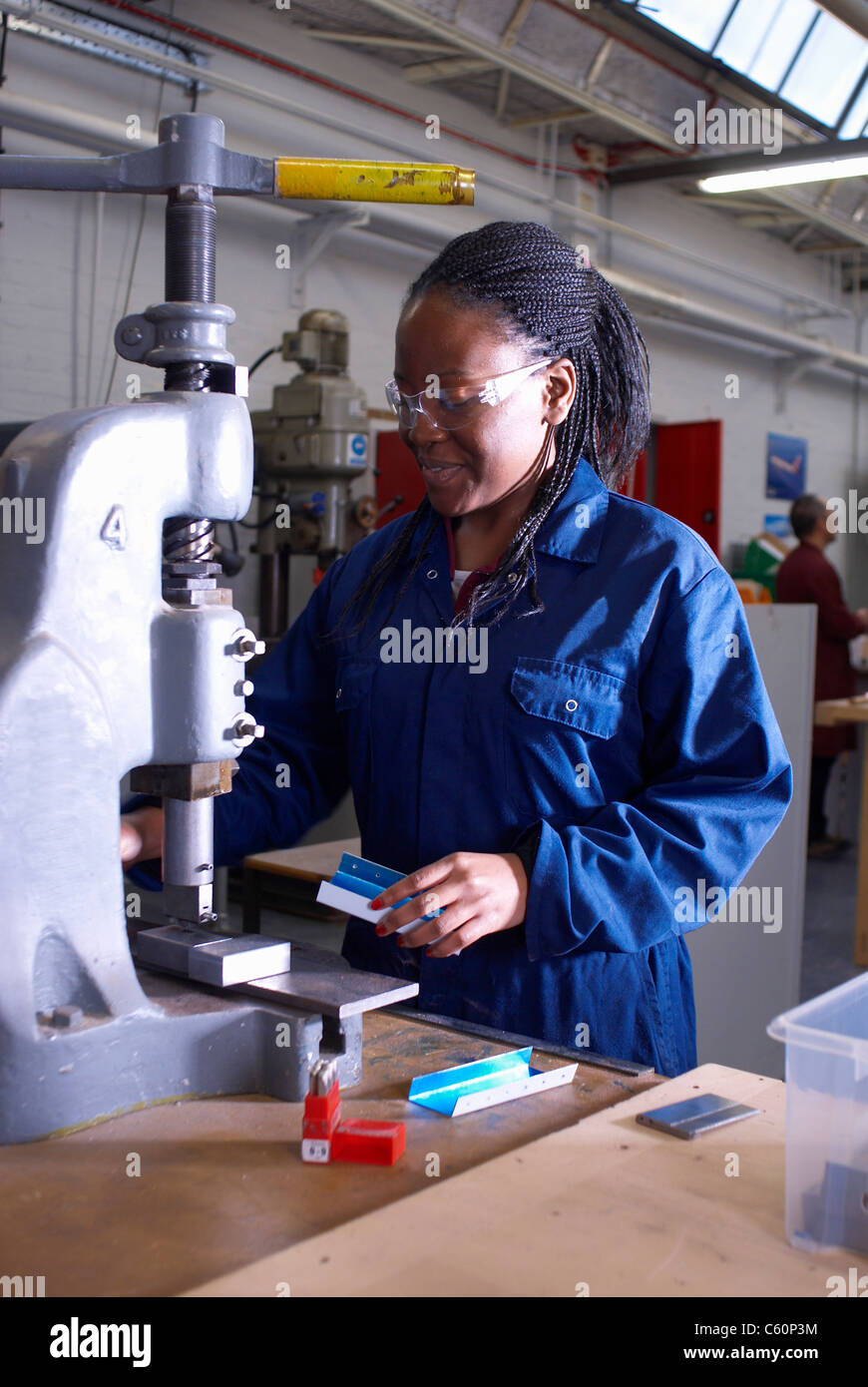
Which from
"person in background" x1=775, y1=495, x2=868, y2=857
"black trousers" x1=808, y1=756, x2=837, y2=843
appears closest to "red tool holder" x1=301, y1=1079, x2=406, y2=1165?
"person in background" x1=775, y1=495, x2=868, y2=857

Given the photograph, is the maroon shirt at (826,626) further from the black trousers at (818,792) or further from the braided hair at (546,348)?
the braided hair at (546,348)

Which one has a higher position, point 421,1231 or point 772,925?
point 421,1231

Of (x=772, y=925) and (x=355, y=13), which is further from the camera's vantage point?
(x=355, y=13)

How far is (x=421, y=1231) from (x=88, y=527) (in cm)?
54

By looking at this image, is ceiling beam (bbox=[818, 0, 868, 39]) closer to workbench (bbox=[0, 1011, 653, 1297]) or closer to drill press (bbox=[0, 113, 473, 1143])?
drill press (bbox=[0, 113, 473, 1143])

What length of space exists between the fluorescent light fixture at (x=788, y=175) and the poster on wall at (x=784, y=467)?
2.87 m

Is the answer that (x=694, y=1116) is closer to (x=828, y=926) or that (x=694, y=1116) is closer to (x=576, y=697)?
(x=576, y=697)

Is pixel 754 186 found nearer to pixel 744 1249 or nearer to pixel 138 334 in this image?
pixel 138 334

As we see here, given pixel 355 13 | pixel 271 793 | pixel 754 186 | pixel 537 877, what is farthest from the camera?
pixel 754 186

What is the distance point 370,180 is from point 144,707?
467 mm

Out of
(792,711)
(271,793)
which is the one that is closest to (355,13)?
(792,711)

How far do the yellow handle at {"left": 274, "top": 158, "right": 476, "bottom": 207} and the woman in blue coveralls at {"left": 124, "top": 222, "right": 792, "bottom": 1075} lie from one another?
0.25 meters

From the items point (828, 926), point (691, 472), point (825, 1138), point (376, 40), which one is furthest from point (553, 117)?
point (825, 1138)

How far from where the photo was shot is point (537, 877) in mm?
1075
